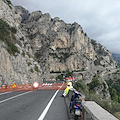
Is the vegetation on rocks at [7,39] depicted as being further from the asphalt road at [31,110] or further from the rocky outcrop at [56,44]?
the rocky outcrop at [56,44]

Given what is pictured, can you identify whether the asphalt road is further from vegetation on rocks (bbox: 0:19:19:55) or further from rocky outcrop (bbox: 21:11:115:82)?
rocky outcrop (bbox: 21:11:115:82)

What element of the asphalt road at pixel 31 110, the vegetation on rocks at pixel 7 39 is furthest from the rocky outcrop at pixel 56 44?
the asphalt road at pixel 31 110

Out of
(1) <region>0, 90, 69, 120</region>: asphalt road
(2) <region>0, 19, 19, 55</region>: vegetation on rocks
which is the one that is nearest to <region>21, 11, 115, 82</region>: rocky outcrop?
(2) <region>0, 19, 19, 55</region>: vegetation on rocks

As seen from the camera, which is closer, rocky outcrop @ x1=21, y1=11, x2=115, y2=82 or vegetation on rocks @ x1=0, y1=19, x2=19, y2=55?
vegetation on rocks @ x1=0, y1=19, x2=19, y2=55

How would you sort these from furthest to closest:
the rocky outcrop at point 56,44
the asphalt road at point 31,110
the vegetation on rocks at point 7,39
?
the rocky outcrop at point 56,44 < the vegetation on rocks at point 7,39 < the asphalt road at point 31,110

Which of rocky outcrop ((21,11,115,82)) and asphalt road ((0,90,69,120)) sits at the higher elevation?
rocky outcrop ((21,11,115,82))

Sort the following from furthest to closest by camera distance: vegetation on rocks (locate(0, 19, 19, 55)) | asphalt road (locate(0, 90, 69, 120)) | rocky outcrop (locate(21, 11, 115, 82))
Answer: rocky outcrop (locate(21, 11, 115, 82)) < vegetation on rocks (locate(0, 19, 19, 55)) < asphalt road (locate(0, 90, 69, 120))

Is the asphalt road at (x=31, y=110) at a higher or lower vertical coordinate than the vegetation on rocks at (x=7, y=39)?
lower

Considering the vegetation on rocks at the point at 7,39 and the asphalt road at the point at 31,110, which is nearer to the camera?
the asphalt road at the point at 31,110

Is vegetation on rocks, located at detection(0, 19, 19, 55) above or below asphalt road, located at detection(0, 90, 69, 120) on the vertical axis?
above

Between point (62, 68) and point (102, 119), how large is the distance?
78538mm

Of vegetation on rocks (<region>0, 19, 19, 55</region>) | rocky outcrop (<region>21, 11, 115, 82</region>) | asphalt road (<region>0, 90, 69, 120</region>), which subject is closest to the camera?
asphalt road (<region>0, 90, 69, 120</region>)

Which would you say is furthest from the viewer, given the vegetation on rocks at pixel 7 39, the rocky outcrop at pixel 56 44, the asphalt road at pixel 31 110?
the rocky outcrop at pixel 56 44

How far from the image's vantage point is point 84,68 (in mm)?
81812
